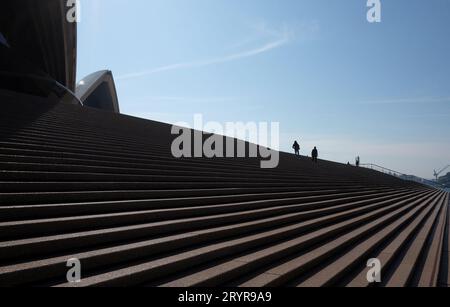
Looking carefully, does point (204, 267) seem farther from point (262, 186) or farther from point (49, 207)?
point (262, 186)

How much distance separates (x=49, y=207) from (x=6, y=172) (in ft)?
3.37

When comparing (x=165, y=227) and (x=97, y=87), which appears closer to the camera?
(x=165, y=227)

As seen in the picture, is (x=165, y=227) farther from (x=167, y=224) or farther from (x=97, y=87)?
(x=97, y=87)

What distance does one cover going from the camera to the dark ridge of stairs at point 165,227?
3.52m

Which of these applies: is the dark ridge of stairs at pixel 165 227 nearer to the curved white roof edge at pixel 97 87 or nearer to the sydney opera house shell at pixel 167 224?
the sydney opera house shell at pixel 167 224

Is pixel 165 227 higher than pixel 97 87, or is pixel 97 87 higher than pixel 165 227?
pixel 97 87

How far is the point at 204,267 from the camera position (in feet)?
13.0

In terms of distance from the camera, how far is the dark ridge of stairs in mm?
3520

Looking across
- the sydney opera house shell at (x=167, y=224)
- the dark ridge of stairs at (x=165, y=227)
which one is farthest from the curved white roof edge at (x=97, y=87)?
the dark ridge of stairs at (x=165, y=227)

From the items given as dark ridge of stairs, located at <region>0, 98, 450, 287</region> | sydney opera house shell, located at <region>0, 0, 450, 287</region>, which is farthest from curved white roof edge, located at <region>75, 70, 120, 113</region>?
dark ridge of stairs, located at <region>0, 98, 450, 287</region>

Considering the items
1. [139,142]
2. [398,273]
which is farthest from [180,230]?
[139,142]

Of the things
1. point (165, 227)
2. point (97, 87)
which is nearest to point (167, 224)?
point (165, 227)

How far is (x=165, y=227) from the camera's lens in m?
4.64
